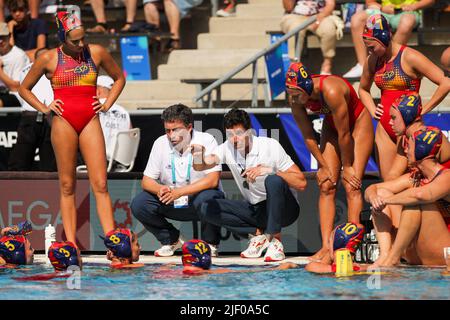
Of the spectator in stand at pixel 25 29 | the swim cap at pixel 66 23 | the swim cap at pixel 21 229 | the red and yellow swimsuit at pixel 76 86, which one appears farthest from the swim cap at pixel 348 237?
the spectator in stand at pixel 25 29

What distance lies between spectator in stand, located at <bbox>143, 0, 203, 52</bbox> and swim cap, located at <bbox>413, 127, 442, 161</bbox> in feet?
20.8

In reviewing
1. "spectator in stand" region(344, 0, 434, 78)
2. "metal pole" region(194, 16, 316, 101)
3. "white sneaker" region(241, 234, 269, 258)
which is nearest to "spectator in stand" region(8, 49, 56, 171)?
"metal pole" region(194, 16, 316, 101)

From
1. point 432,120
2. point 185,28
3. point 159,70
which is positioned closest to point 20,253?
point 432,120

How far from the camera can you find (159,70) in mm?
14148

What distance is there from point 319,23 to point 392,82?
377 cm

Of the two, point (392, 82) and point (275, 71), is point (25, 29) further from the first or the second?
point (392, 82)

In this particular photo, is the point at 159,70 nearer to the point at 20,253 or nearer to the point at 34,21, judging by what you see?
the point at 34,21

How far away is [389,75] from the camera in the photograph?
920 cm

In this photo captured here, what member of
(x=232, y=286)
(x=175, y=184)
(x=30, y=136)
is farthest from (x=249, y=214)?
(x=30, y=136)

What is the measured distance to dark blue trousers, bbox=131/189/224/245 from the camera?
9914 mm

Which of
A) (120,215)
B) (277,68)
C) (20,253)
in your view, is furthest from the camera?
(277,68)

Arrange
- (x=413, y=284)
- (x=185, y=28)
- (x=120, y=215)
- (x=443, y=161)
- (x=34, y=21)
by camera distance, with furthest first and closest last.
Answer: (x=185, y=28) < (x=34, y=21) < (x=120, y=215) < (x=443, y=161) < (x=413, y=284)

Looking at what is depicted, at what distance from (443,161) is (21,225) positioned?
3.82 m

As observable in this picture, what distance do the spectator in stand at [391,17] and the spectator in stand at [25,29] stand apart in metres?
4.01
